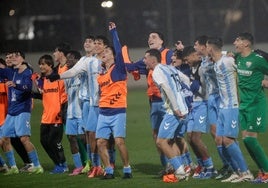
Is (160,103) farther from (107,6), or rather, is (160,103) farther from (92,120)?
(107,6)

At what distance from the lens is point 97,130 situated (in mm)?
13961

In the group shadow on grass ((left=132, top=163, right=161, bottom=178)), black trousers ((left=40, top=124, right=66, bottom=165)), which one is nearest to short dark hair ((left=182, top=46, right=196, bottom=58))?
shadow on grass ((left=132, top=163, right=161, bottom=178))

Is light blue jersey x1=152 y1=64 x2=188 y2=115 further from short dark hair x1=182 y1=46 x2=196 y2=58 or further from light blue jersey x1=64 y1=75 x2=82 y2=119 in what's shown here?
light blue jersey x1=64 y1=75 x2=82 y2=119

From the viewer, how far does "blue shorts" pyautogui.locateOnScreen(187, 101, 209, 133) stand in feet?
46.8

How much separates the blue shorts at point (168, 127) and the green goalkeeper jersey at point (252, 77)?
104 centimetres

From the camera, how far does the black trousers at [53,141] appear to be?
15414mm

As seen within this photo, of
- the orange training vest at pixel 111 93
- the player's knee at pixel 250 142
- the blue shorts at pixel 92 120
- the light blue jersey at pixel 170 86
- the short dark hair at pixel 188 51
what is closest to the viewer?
the player's knee at pixel 250 142

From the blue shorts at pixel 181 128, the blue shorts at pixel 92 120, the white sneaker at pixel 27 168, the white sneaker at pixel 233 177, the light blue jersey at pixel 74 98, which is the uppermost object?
the light blue jersey at pixel 74 98

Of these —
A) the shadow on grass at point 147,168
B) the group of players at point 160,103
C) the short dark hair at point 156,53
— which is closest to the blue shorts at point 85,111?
the group of players at point 160,103

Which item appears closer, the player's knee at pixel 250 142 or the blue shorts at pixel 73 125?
the player's knee at pixel 250 142

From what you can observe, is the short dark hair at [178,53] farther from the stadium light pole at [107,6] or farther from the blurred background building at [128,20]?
the stadium light pole at [107,6]

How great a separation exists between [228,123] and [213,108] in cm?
111

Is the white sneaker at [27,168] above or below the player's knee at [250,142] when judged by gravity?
below

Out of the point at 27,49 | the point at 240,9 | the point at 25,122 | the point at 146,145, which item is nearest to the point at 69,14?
the point at 27,49
